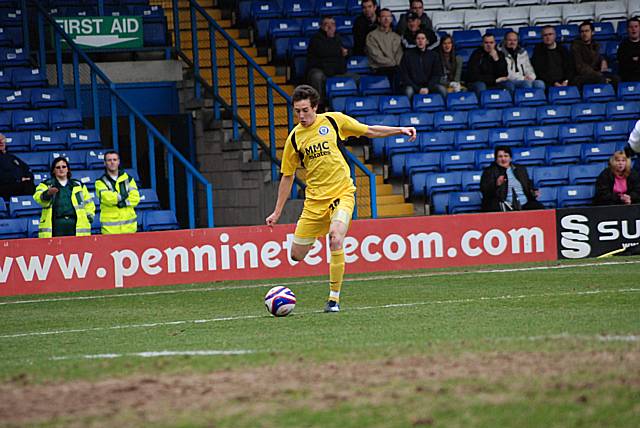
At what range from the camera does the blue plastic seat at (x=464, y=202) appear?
1809 cm

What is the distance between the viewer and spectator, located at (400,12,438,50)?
20625 mm

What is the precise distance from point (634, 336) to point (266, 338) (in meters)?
2.74

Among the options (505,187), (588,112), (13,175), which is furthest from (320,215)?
(588,112)

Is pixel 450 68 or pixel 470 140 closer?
pixel 470 140

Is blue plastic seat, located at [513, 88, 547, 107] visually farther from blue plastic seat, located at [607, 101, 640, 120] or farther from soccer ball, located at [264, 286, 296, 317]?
soccer ball, located at [264, 286, 296, 317]

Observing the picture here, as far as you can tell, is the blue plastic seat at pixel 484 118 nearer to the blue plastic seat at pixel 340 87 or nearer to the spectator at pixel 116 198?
the blue plastic seat at pixel 340 87

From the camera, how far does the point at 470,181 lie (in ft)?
61.2

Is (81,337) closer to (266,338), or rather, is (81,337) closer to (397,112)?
(266,338)

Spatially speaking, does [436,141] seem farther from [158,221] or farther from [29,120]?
[29,120]

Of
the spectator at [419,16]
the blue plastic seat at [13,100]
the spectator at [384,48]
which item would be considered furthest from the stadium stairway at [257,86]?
the blue plastic seat at [13,100]

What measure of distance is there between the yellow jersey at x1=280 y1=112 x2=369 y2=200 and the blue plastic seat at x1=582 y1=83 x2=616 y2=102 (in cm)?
1086

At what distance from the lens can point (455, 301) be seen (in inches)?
449

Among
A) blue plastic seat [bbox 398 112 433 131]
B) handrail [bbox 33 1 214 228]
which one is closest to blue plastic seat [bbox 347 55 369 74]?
blue plastic seat [bbox 398 112 433 131]

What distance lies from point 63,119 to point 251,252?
4.86m
